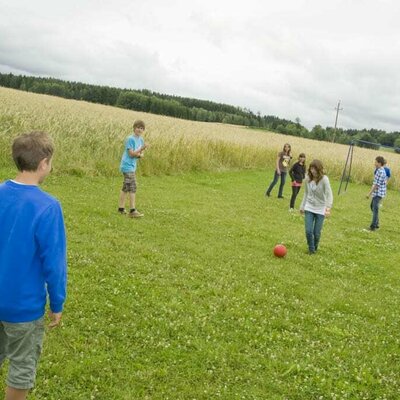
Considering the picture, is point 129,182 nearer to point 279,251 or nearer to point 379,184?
point 279,251

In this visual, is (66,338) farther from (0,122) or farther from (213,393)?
(0,122)

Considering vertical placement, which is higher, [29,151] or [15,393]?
[29,151]

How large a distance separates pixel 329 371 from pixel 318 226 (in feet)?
17.8

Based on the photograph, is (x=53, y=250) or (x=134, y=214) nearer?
(x=53, y=250)

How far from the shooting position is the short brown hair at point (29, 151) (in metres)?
3.15

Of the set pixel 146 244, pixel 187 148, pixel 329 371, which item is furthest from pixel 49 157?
pixel 187 148

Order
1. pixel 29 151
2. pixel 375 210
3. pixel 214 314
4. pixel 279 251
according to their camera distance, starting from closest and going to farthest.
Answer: pixel 29 151 → pixel 214 314 → pixel 279 251 → pixel 375 210

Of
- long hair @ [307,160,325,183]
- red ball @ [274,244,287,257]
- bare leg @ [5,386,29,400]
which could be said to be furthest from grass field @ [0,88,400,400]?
long hair @ [307,160,325,183]

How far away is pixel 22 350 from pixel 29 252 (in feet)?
2.67

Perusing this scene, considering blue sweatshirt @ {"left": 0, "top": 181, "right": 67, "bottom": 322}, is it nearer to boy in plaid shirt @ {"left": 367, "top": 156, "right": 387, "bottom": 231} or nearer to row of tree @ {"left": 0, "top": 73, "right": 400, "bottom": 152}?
boy in plaid shirt @ {"left": 367, "top": 156, "right": 387, "bottom": 231}

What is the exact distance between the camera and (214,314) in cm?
642

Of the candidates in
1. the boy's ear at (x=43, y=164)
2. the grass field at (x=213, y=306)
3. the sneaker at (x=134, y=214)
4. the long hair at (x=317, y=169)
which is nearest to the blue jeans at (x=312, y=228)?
the grass field at (x=213, y=306)

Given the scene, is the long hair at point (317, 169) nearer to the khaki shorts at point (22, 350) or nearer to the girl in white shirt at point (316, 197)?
the girl in white shirt at point (316, 197)

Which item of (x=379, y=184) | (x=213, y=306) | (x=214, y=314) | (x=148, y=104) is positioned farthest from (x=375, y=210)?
(x=148, y=104)
